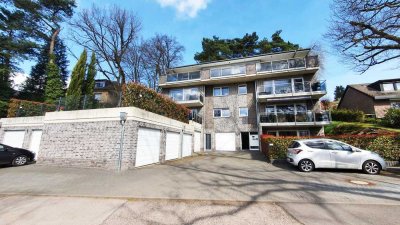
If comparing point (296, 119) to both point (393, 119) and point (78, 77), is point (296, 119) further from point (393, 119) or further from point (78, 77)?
point (78, 77)

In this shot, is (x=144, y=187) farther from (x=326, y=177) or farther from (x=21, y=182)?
(x=326, y=177)

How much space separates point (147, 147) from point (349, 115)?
24.6 meters

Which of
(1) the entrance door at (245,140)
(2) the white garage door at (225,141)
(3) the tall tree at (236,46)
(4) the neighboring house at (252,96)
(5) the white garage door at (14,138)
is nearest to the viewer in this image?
(5) the white garage door at (14,138)

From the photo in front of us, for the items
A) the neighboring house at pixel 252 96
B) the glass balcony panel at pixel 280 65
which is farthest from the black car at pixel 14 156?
the glass balcony panel at pixel 280 65

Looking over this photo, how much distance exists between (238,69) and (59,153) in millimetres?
17948

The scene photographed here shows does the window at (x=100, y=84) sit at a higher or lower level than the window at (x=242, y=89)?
higher

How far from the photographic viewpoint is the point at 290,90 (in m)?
19.4

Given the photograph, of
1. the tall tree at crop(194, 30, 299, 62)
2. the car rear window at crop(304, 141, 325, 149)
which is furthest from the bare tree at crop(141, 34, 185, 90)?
the car rear window at crop(304, 141, 325, 149)

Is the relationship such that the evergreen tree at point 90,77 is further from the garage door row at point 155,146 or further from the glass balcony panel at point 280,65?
the glass balcony panel at point 280,65

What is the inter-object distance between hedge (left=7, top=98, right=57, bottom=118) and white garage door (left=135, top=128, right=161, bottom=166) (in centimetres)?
882

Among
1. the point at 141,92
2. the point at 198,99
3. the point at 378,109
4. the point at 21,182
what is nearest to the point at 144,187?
the point at 21,182

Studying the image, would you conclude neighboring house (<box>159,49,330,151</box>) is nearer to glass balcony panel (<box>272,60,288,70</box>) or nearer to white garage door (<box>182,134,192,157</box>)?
glass balcony panel (<box>272,60,288,70</box>)

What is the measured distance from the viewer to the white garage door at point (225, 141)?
21109 mm

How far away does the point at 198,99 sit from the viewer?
21.9 m
